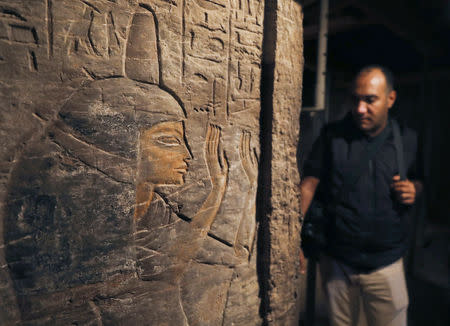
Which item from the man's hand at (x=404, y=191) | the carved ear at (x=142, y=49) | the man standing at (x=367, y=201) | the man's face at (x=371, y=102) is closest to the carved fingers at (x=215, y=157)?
the carved ear at (x=142, y=49)

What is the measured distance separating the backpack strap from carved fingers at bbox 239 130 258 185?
95 cm

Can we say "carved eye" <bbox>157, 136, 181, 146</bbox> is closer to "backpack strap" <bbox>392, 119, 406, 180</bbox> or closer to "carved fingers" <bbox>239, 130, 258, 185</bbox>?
"carved fingers" <bbox>239, 130, 258, 185</bbox>

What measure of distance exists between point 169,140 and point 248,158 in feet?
1.71

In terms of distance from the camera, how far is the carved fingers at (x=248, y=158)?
1.75 meters

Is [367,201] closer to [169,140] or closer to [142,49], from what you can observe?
[169,140]

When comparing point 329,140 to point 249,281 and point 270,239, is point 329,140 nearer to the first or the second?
point 270,239

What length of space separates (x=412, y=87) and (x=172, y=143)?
211 inches

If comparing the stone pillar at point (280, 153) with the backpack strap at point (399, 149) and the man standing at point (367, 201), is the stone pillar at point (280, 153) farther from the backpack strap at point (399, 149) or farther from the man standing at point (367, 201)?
the backpack strap at point (399, 149)

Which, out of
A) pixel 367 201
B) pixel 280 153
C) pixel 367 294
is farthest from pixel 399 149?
pixel 367 294

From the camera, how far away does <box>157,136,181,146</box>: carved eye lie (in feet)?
4.88

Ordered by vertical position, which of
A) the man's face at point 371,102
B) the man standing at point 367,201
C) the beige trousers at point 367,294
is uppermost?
the man's face at point 371,102

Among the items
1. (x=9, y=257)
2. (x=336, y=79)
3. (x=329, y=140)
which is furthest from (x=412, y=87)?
(x=9, y=257)

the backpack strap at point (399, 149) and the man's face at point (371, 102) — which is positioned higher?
the man's face at point (371, 102)

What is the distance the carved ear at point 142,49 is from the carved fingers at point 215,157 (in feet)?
1.35
